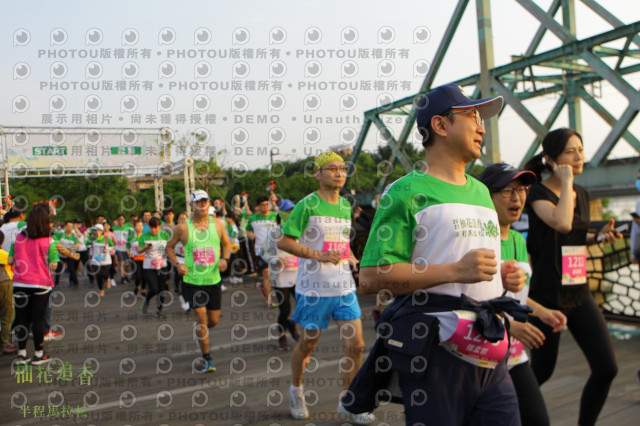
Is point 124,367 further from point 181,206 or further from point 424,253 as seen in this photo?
point 181,206

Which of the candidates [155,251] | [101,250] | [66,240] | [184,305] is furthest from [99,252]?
[184,305]

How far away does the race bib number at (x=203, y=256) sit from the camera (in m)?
6.10

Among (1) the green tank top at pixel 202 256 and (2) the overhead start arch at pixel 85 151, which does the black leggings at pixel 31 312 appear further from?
(2) the overhead start arch at pixel 85 151

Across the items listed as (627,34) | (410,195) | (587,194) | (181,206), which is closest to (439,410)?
(410,195)

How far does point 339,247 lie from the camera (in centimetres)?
471

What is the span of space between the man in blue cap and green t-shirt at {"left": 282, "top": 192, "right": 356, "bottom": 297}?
2254 millimetres

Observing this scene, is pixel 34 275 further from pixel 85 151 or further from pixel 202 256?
pixel 85 151

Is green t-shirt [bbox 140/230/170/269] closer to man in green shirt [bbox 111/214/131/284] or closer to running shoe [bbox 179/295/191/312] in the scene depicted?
running shoe [bbox 179/295/191/312]

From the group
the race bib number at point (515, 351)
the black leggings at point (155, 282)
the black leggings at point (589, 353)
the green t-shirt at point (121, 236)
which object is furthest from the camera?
the green t-shirt at point (121, 236)

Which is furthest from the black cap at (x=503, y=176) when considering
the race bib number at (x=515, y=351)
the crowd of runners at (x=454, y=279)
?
the race bib number at (x=515, y=351)

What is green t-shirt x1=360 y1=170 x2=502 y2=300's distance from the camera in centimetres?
205

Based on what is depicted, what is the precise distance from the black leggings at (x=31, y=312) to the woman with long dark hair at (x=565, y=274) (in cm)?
591

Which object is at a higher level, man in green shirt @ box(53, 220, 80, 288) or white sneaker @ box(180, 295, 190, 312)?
man in green shirt @ box(53, 220, 80, 288)

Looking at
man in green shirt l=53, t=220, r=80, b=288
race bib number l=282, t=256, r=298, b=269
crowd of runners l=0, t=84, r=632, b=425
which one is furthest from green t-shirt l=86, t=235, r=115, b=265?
crowd of runners l=0, t=84, r=632, b=425
